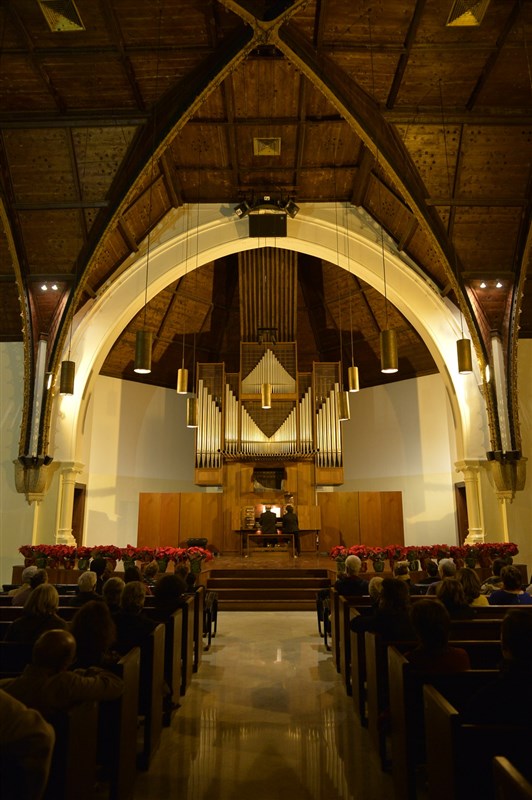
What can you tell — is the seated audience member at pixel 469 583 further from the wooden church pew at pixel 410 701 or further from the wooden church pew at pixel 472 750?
the wooden church pew at pixel 472 750

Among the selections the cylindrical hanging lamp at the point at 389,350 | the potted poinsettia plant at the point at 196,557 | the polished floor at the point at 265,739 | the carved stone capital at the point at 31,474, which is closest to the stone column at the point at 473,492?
the cylindrical hanging lamp at the point at 389,350

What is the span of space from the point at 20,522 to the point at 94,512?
9.21 feet

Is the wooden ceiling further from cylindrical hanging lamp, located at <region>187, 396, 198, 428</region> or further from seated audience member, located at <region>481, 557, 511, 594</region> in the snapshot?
seated audience member, located at <region>481, 557, 511, 594</region>

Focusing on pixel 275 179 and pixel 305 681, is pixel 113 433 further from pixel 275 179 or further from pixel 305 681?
pixel 305 681

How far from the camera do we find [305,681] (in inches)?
198

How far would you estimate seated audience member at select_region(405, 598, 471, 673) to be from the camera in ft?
8.97

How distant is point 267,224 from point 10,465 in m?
7.16

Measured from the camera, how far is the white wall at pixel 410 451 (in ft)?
45.9

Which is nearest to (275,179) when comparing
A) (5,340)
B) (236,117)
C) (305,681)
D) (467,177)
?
(236,117)

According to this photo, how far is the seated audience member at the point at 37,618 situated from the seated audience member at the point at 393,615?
73.6 inches

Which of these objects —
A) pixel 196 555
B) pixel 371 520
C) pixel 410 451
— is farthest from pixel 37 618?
pixel 410 451

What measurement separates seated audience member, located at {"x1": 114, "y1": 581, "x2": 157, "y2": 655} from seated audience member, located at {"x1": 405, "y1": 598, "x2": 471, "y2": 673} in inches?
62.4

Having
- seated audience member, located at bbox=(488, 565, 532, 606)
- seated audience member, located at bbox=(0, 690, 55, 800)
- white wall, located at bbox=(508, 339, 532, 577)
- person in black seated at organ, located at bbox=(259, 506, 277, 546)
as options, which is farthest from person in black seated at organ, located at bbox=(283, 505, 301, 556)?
seated audience member, located at bbox=(0, 690, 55, 800)

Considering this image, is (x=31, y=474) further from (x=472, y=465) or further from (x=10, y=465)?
(x=472, y=465)
